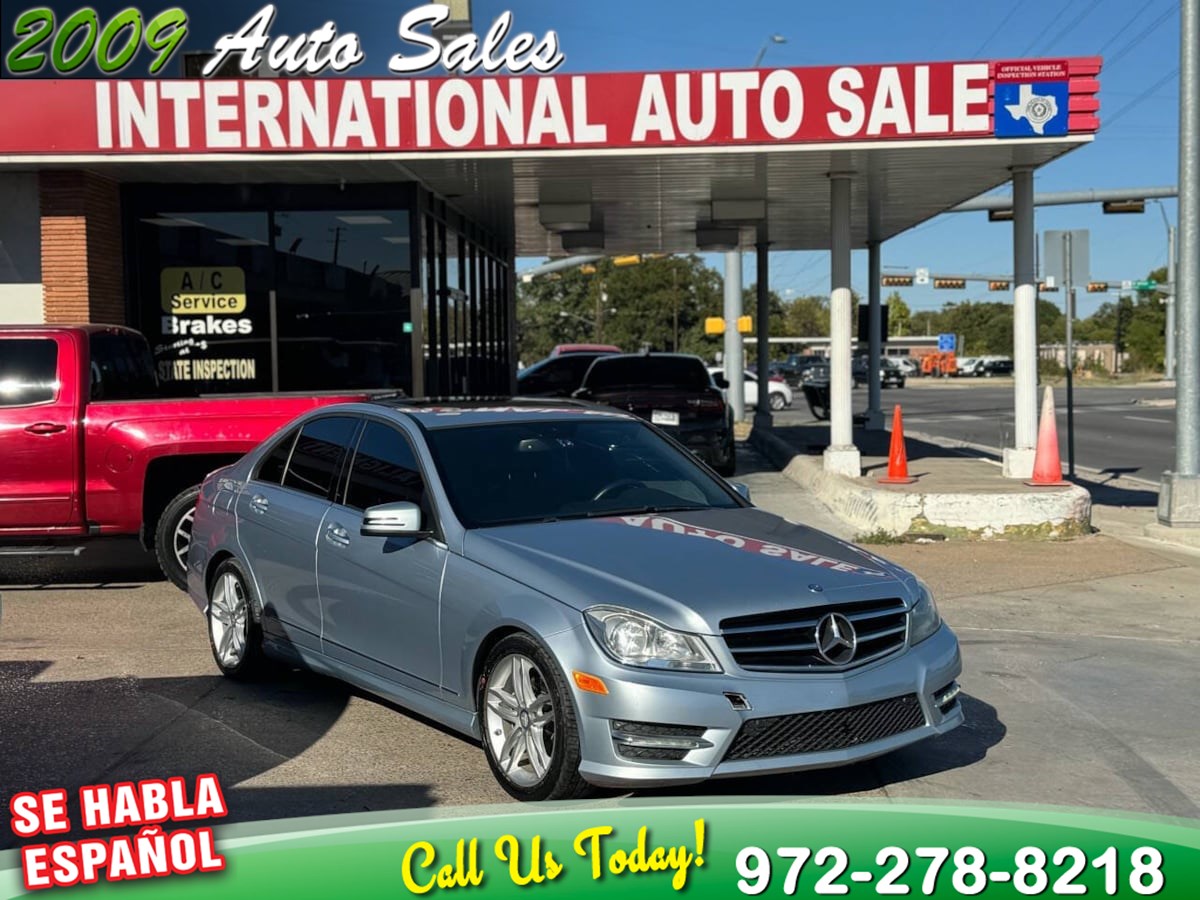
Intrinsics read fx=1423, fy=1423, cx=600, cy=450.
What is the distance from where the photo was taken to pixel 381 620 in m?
6.32

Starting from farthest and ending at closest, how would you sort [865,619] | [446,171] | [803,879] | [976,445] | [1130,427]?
[1130,427], [976,445], [446,171], [865,619], [803,879]

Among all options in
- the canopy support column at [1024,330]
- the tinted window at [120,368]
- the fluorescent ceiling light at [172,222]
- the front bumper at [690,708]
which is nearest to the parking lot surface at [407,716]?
the front bumper at [690,708]

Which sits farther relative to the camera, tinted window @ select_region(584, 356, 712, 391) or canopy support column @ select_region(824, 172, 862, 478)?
tinted window @ select_region(584, 356, 712, 391)

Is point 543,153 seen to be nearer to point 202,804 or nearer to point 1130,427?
point 202,804

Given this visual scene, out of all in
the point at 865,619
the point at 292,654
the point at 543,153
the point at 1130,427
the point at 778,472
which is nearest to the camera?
the point at 865,619

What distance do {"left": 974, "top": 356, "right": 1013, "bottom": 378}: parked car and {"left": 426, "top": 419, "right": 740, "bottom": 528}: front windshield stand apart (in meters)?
87.8

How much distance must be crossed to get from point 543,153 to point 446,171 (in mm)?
1858

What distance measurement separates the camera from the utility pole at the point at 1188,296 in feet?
41.6

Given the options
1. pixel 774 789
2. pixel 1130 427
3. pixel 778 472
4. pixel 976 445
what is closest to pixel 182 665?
pixel 774 789

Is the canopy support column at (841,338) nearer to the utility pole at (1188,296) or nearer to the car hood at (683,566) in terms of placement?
the utility pole at (1188,296)

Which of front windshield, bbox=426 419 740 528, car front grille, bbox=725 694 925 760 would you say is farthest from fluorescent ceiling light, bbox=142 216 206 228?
car front grille, bbox=725 694 925 760

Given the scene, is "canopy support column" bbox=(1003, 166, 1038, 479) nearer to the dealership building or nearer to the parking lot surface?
the dealership building

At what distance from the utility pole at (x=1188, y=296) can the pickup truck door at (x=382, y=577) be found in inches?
339

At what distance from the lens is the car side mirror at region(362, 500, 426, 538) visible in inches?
234
